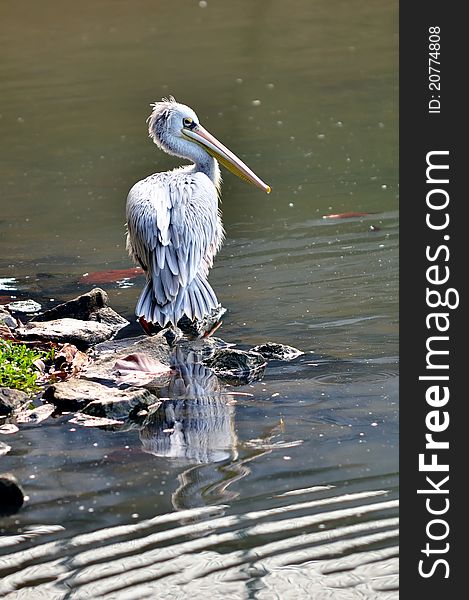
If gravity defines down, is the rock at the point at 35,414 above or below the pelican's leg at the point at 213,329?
below

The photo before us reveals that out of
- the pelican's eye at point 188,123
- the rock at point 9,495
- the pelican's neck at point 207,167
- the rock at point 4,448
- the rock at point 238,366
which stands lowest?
the rock at point 9,495

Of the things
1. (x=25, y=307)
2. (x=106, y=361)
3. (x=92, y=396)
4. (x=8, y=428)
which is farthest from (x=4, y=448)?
(x=25, y=307)

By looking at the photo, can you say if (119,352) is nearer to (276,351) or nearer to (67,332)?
(67,332)

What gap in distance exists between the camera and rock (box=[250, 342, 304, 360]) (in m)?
6.18

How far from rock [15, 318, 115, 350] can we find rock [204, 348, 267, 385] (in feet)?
2.58

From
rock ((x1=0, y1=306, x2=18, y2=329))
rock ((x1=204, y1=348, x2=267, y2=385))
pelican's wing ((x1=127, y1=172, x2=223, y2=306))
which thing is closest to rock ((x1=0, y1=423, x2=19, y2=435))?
rock ((x1=204, y1=348, x2=267, y2=385))

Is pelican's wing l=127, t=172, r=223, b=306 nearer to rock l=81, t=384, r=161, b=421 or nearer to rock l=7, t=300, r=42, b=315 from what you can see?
rock l=7, t=300, r=42, b=315

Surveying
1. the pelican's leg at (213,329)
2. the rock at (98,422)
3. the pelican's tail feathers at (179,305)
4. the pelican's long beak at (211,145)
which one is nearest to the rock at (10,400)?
the rock at (98,422)

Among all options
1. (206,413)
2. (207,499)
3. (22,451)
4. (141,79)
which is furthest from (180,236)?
(141,79)

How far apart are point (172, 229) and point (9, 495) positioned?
2.57 meters

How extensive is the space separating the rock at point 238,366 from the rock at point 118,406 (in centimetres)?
54

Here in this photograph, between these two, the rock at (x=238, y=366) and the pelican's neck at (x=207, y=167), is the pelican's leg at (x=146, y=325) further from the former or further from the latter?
the pelican's neck at (x=207, y=167)

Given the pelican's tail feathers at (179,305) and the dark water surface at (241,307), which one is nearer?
the dark water surface at (241,307)

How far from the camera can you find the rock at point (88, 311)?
6887 mm
